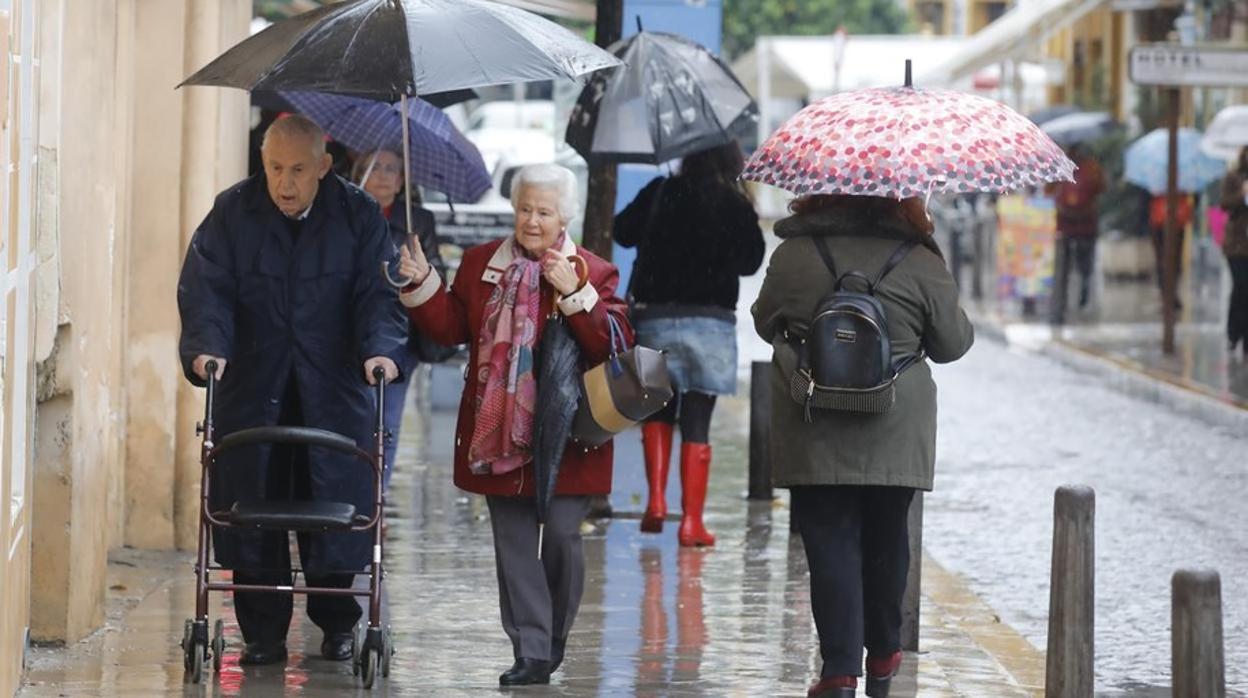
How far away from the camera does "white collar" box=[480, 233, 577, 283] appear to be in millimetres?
7684

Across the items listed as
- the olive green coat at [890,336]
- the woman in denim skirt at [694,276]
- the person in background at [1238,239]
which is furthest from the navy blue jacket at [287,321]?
the person in background at [1238,239]

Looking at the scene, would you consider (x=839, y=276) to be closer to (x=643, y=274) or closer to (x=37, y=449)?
(x=37, y=449)

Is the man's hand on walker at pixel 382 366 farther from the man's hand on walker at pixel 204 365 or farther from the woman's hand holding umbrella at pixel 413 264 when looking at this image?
the man's hand on walker at pixel 204 365

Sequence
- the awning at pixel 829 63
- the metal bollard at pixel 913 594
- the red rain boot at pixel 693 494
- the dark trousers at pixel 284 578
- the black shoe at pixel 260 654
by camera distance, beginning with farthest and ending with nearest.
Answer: the awning at pixel 829 63 < the red rain boot at pixel 693 494 < the metal bollard at pixel 913 594 < the black shoe at pixel 260 654 < the dark trousers at pixel 284 578

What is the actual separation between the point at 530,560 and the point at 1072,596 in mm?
1697

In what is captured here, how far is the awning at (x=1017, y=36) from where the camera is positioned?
106 feet

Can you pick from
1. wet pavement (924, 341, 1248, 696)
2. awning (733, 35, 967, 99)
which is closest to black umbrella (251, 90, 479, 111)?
wet pavement (924, 341, 1248, 696)

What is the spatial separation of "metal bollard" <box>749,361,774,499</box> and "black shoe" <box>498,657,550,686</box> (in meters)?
4.47

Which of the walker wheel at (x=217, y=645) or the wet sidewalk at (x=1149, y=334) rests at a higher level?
the wet sidewalk at (x=1149, y=334)

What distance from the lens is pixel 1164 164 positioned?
2855cm

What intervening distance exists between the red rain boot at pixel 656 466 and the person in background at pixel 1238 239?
35.4ft

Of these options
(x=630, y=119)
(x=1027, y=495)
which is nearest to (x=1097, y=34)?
(x=1027, y=495)

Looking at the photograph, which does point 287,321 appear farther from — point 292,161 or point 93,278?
point 93,278

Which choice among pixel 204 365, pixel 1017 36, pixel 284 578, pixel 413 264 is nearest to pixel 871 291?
pixel 413 264
